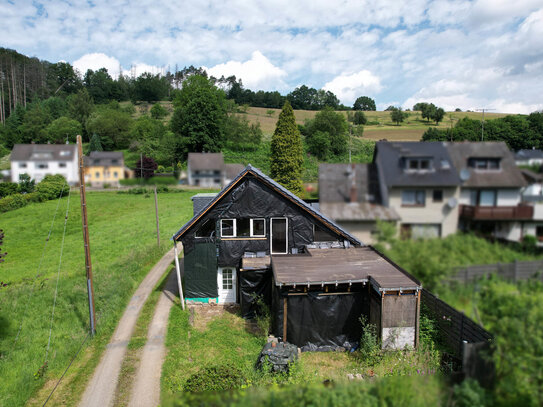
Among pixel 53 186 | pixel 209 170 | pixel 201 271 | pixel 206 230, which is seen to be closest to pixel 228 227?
Result: pixel 206 230

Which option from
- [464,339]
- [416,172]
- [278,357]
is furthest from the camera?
[278,357]

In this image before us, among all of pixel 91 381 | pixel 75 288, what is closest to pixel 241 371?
pixel 91 381

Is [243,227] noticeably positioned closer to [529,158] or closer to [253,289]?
[253,289]

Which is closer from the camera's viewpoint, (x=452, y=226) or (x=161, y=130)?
(x=452, y=226)

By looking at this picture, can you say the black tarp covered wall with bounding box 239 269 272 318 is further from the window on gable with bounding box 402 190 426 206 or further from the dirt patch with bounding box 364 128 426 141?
the window on gable with bounding box 402 190 426 206

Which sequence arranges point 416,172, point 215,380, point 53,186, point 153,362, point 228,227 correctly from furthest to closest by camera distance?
point 53,186 < point 228,227 < point 153,362 < point 215,380 < point 416,172

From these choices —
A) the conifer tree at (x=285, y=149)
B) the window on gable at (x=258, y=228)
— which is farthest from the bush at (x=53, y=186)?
the conifer tree at (x=285, y=149)

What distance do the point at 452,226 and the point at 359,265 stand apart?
9490 millimetres

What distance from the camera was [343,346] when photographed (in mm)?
11602

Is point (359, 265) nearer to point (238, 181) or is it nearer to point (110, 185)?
point (238, 181)

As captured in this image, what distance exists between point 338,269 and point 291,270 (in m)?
1.70

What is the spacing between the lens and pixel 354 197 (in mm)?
2713

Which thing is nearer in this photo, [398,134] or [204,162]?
[398,134]

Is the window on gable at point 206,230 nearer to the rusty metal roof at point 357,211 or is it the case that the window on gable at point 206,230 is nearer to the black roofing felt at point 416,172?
the rusty metal roof at point 357,211
